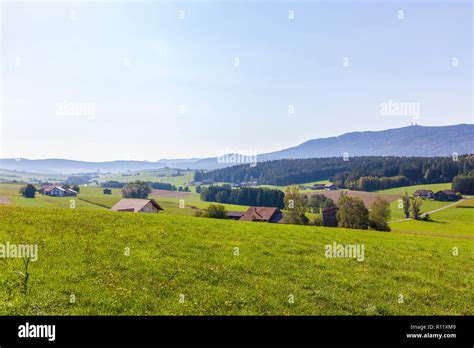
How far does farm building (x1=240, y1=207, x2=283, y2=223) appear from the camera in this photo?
9631 centimetres

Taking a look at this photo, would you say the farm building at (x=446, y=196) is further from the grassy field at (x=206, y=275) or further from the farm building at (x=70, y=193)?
the farm building at (x=70, y=193)

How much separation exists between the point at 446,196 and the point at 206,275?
17200 centimetres

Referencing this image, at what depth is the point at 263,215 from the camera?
98000 millimetres

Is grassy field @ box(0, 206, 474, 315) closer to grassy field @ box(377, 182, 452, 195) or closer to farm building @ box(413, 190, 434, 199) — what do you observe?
farm building @ box(413, 190, 434, 199)

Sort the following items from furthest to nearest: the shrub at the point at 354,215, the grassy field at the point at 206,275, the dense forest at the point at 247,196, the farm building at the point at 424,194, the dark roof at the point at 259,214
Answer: the farm building at the point at 424,194 → the dense forest at the point at 247,196 → the dark roof at the point at 259,214 → the shrub at the point at 354,215 → the grassy field at the point at 206,275

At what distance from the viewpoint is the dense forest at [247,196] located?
154 m

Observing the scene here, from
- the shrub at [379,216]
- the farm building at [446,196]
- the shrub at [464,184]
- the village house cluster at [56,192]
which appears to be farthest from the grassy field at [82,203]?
the shrub at [464,184]

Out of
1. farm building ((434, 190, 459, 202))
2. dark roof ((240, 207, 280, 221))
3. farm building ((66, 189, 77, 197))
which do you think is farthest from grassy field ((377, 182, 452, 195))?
farm building ((66, 189, 77, 197))

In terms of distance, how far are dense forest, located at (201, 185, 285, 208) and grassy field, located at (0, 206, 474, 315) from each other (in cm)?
12879

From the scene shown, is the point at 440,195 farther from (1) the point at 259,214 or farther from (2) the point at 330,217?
(1) the point at 259,214

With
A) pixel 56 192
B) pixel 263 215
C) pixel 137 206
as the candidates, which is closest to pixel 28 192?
pixel 56 192

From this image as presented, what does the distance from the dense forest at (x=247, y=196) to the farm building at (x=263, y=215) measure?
4978cm

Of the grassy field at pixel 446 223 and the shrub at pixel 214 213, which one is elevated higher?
the shrub at pixel 214 213
